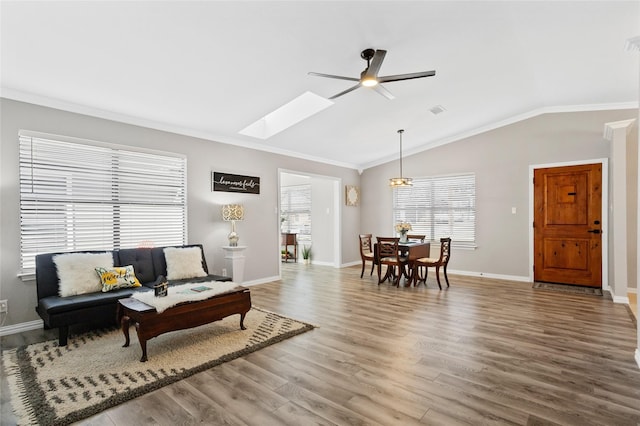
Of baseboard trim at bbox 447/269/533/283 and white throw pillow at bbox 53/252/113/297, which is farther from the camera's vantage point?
baseboard trim at bbox 447/269/533/283

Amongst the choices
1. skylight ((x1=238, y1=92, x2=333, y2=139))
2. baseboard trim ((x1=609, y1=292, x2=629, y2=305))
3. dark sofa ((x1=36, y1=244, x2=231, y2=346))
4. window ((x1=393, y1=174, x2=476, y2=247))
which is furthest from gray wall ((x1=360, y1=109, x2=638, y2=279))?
dark sofa ((x1=36, y1=244, x2=231, y2=346))

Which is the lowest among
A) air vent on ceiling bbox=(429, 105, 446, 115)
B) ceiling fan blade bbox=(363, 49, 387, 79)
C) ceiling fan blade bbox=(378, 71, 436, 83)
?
ceiling fan blade bbox=(378, 71, 436, 83)

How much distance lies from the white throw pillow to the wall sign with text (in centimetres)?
209

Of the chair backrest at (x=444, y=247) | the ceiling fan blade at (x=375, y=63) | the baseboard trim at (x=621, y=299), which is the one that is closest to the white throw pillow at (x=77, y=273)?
the ceiling fan blade at (x=375, y=63)

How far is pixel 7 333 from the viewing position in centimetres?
351

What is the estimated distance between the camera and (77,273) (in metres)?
3.58

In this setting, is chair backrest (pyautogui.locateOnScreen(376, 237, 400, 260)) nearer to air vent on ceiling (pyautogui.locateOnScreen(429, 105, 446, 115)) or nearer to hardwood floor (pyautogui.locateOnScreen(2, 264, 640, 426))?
hardwood floor (pyautogui.locateOnScreen(2, 264, 640, 426))

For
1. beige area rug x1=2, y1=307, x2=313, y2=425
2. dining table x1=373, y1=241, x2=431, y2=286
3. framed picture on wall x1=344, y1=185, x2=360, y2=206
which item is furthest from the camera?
framed picture on wall x1=344, y1=185, x2=360, y2=206

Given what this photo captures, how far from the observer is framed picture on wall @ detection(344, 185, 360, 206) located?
8117mm

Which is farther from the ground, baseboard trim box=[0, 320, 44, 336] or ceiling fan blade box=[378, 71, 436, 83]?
Result: ceiling fan blade box=[378, 71, 436, 83]

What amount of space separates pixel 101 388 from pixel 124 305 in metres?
0.82

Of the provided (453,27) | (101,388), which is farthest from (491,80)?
(101,388)

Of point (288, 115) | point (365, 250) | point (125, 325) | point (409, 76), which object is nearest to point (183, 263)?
point (125, 325)

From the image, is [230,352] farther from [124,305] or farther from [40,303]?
[40,303]
